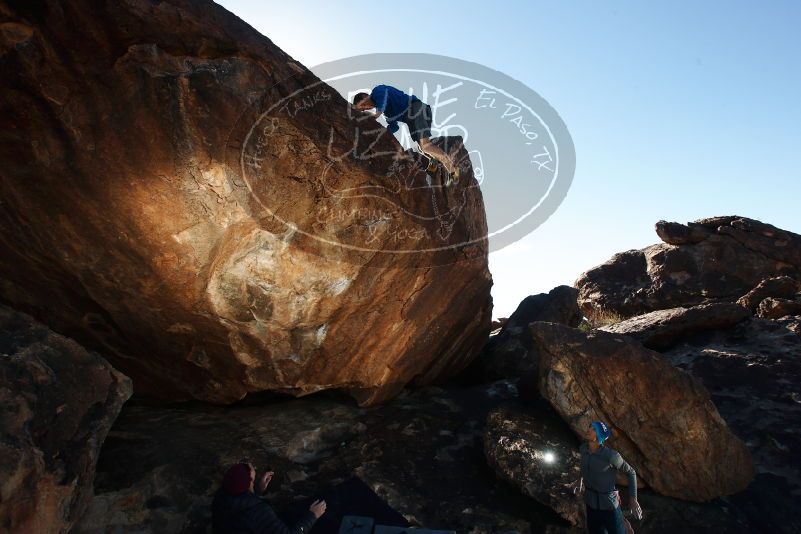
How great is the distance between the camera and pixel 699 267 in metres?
18.2

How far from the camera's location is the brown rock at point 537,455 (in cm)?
574

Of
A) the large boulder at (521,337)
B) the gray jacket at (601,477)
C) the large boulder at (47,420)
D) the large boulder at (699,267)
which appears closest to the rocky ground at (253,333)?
the large boulder at (47,420)

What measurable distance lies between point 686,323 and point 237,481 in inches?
404

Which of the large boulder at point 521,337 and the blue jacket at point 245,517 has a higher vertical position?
the large boulder at point 521,337

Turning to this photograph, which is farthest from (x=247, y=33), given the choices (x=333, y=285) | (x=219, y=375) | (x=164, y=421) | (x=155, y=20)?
(x=164, y=421)

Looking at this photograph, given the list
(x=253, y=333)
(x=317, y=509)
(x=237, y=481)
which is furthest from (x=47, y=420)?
(x=317, y=509)

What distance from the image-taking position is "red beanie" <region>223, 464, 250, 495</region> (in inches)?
180

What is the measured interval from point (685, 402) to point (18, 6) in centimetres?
911

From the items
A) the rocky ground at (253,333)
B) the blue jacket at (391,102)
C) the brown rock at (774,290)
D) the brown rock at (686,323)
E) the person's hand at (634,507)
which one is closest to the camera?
the rocky ground at (253,333)

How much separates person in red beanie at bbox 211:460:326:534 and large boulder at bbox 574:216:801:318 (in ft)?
54.4

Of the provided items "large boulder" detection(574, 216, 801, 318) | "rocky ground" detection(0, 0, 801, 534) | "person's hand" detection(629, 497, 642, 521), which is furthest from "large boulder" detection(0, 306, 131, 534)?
"large boulder" detection(574, 216, 801, 318)

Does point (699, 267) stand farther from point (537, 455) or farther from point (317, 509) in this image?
point (317, 509)

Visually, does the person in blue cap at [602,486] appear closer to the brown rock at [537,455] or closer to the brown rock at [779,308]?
the brown rock at [537,455]

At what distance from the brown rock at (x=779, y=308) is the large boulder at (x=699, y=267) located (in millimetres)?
5248
